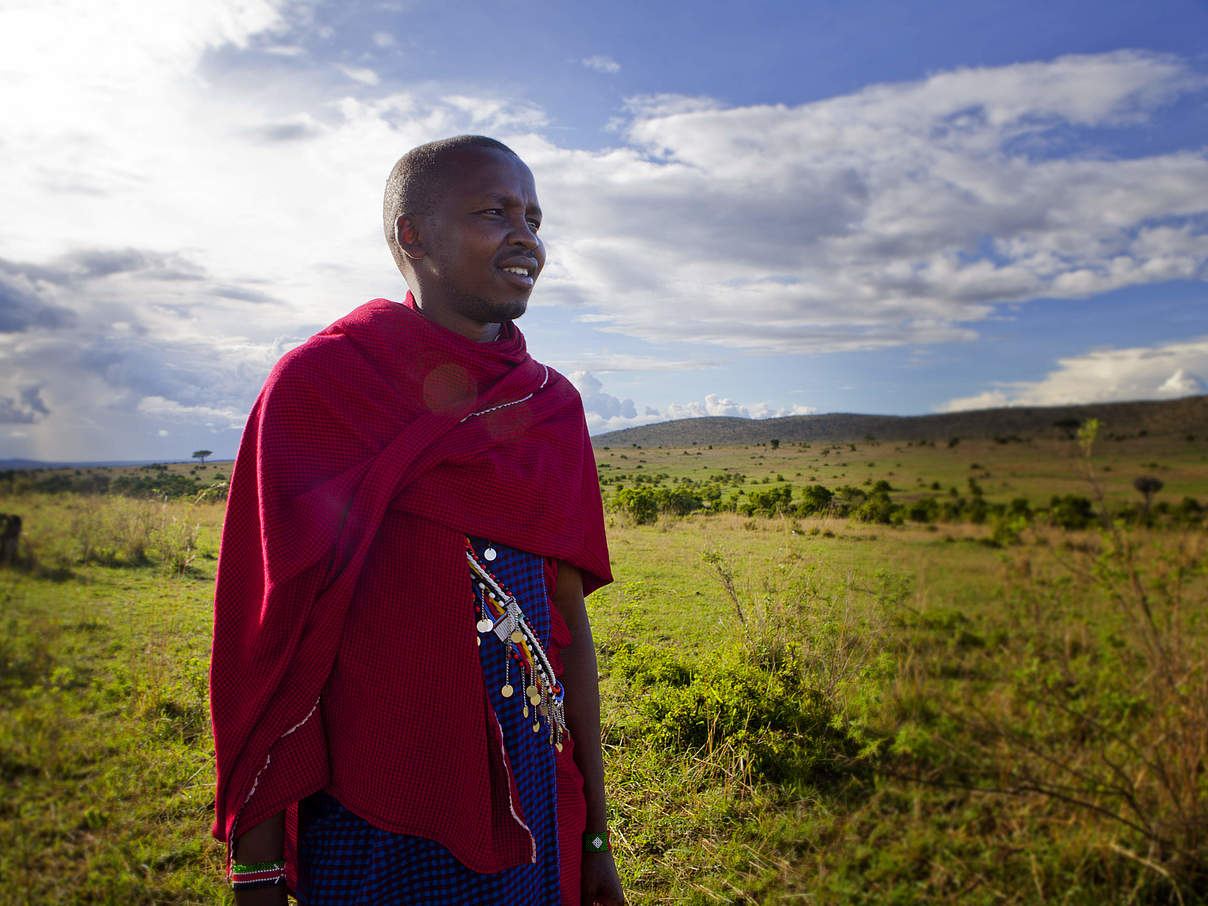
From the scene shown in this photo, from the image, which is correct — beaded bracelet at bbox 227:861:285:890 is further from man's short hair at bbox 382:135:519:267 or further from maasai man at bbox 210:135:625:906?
man's short hair at bbox 382:135:519:267

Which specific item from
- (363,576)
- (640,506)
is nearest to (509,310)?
(363,576)

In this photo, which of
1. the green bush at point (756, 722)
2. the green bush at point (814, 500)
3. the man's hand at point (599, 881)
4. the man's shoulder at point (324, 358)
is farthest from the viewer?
the green bush at point (814, 500)

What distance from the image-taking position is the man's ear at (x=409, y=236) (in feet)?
5.75

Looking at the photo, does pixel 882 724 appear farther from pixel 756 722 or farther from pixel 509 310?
pixel 509 310

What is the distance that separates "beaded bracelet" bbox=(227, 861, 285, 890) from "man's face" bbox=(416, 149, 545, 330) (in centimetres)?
130

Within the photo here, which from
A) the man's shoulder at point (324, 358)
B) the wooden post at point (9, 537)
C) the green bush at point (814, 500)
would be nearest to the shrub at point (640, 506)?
the green bush at point (814, 500)

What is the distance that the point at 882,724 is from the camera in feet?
14.4

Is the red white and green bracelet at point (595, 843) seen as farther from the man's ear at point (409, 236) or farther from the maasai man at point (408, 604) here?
the man's ear at point (409, 236)

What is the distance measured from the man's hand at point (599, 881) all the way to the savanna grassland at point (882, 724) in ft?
5.10

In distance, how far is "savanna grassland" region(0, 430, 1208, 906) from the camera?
129 inches

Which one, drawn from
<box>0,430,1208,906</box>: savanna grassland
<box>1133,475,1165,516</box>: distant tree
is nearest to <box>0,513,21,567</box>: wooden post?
<box>0,430,1208,906</box>: savanna grassland

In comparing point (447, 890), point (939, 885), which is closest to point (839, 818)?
point (939, 885)

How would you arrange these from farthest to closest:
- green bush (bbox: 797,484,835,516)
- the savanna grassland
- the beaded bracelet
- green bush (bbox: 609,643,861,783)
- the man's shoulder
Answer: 1. green bush (bbox: 797,484,835,516)
2. green bush (bbox: 609,643,861,783)
3. the savanna grassland
4. the man's shoulder
5. the beaded bracelet

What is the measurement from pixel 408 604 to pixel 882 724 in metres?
4.00
